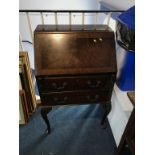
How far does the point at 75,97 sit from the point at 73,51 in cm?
38

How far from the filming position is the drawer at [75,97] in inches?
50.9

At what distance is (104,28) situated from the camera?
1.30 m

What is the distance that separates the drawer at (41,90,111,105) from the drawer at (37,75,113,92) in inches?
2.0

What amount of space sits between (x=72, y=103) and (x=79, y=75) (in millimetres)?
300

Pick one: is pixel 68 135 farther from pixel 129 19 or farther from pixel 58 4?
pixel 58 4

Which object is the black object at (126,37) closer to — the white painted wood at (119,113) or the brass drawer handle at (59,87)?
the white painted wood at (119,113)

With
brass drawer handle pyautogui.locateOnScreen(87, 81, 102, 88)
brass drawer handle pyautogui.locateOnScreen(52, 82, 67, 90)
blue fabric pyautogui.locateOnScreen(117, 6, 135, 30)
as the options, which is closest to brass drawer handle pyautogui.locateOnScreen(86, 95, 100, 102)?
brass drawer handle pyautogui.locateOnScreen(87, 81, 102, 88)

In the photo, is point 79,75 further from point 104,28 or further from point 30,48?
point 30,48

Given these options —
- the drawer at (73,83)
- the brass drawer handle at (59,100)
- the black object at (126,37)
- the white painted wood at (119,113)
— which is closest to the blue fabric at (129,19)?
the black object at (126,37)

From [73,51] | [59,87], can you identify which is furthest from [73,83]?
[73,51]
